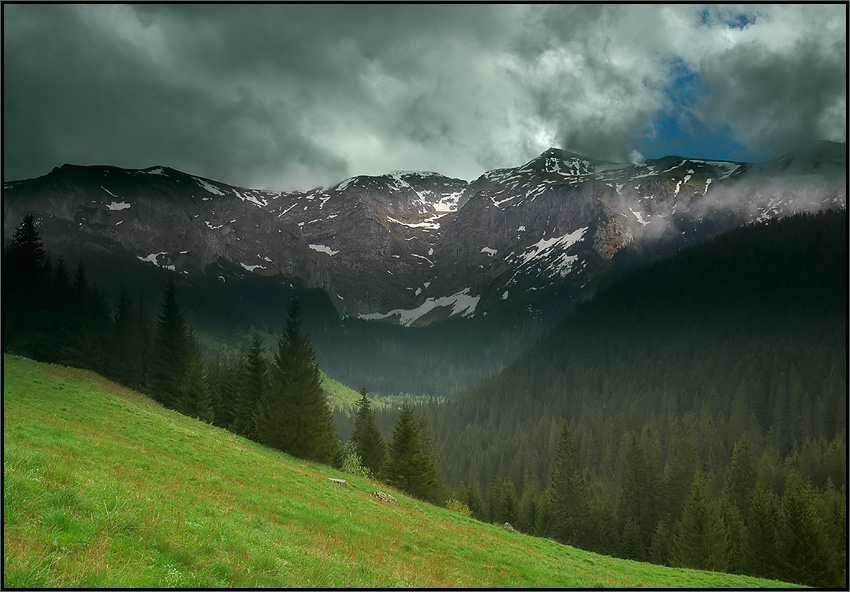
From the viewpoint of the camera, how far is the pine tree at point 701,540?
54906 mm

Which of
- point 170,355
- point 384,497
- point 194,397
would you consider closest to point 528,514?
point 194,397

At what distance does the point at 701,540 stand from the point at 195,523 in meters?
62.4

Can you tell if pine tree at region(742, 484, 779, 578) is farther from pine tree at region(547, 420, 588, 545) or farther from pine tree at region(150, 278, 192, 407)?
pine tree at region(150, 278, 192, 407)

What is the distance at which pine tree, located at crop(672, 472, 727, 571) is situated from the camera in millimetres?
54906

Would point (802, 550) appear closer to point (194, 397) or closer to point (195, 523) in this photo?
point (195, 523)

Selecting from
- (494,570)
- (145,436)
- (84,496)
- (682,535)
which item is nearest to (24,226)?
(145,436)

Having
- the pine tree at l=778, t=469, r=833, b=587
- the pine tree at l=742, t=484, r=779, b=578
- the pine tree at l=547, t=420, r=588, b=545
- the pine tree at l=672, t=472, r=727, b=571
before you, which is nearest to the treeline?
the pine tree at l=547, t=420, r=588, b=545

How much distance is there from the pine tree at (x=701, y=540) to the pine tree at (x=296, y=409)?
4302 cm

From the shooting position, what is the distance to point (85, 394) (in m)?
34.3

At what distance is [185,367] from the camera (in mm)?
59000

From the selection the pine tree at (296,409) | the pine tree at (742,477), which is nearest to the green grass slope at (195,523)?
the pine tree at (296,409)

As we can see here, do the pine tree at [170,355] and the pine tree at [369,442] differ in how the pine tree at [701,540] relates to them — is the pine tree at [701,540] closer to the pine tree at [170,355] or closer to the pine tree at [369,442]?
the pine tree at [369,442]

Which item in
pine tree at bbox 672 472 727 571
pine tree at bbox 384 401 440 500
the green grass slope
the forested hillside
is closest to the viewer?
the green grass slope

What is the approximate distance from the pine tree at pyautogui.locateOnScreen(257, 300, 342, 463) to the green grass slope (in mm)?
10169
